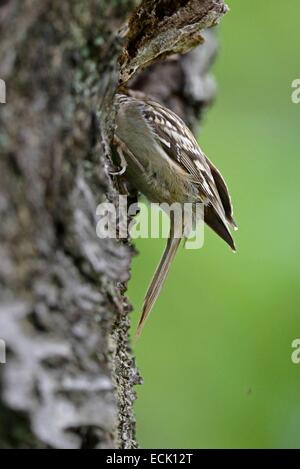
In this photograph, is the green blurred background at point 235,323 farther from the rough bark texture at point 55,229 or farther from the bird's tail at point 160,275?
the rough bark texture at point 55,229

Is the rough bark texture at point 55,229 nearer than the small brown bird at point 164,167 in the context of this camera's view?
Yes

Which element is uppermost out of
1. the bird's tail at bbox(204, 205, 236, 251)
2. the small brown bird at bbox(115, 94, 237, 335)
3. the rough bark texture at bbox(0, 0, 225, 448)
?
the small brown bird at bbox(115, 94, 237, 335)

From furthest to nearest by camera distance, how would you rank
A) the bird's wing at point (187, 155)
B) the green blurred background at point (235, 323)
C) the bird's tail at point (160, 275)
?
the green blurred background at point (235, 323) < the bird's wing at point (187, 155) < the bird's tail at point (160, 275)

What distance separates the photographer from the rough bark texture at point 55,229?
1599mm

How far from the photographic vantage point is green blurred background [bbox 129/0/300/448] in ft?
13.0

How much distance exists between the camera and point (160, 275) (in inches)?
127

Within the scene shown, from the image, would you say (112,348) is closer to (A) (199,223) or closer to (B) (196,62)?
(A) (199,223)

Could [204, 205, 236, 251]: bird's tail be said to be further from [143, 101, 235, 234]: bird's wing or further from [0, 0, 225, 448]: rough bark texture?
[0, 0, 225, 448]: rough bark texture

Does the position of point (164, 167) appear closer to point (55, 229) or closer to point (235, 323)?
point (235, 323)

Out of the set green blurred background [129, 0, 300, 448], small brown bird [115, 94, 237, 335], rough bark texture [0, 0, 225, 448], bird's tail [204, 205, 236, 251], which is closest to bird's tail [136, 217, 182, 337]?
small brown bird [115, 94, 237, 335]

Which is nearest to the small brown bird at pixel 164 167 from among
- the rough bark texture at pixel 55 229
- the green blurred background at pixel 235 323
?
the green blurred background at pixel 235 323

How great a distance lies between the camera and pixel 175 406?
420cm

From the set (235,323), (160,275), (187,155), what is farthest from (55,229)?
(235,323)

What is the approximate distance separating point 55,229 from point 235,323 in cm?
241
